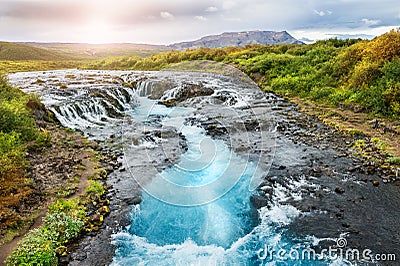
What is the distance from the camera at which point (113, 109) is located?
20.6 meters

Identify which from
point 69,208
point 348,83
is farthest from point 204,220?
point 348,83

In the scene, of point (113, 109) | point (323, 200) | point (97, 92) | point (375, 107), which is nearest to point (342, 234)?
point (323, 200)

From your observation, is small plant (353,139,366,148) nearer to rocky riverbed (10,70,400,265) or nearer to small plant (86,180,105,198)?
rocky riverbed (10,70,400,265)

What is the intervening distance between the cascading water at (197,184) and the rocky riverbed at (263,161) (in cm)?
9

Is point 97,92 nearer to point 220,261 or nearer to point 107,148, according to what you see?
point 107,148

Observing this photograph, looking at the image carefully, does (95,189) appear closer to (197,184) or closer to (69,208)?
(69,208)

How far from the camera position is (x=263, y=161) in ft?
38.3
